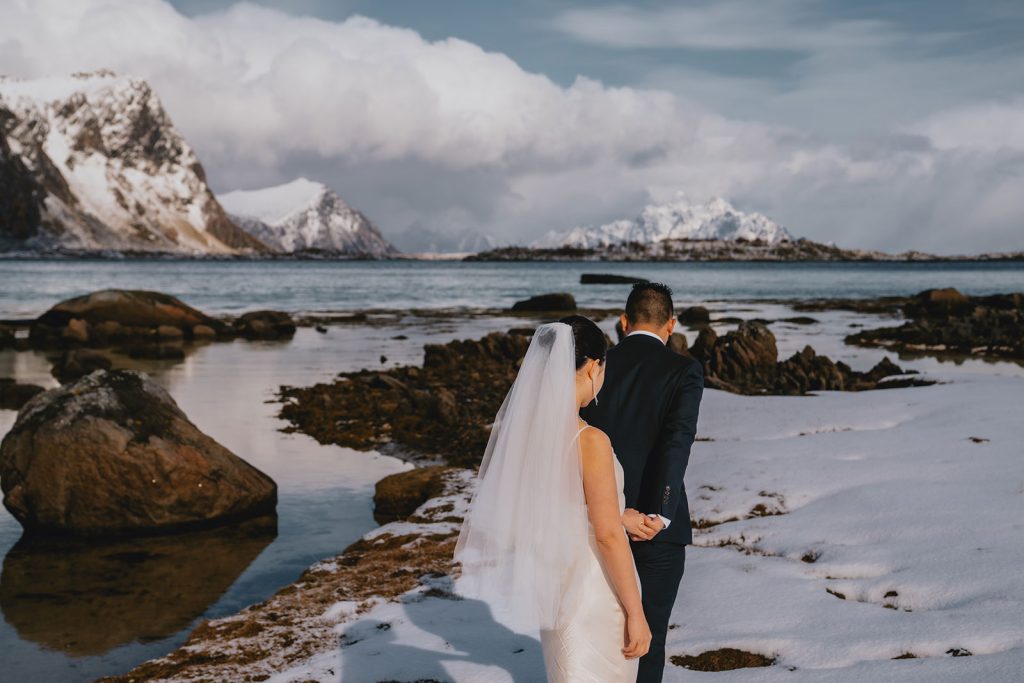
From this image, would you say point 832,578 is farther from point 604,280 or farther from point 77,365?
point 604,280

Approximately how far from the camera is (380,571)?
326 inches

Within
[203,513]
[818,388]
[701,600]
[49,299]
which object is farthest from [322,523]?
[49,299]

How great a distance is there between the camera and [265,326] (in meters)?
36.6

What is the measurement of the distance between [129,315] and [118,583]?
31.3m

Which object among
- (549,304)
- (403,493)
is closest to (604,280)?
(549,304)

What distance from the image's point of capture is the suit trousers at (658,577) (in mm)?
4543

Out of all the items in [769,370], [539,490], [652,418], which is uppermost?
[652,418]

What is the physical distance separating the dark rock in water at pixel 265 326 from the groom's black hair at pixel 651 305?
3287 cm

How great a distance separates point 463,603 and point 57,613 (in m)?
3.86

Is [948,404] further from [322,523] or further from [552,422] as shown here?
[552,422]

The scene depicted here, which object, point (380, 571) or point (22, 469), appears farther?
point (22, 469)

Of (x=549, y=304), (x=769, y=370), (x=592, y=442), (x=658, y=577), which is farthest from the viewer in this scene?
(x=549, y=304)

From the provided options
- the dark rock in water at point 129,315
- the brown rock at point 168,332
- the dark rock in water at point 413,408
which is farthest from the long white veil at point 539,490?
the dark rock in water at point 129,315

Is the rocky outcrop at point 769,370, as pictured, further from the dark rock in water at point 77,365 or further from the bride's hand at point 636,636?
the dark rock in water at point 77,365
